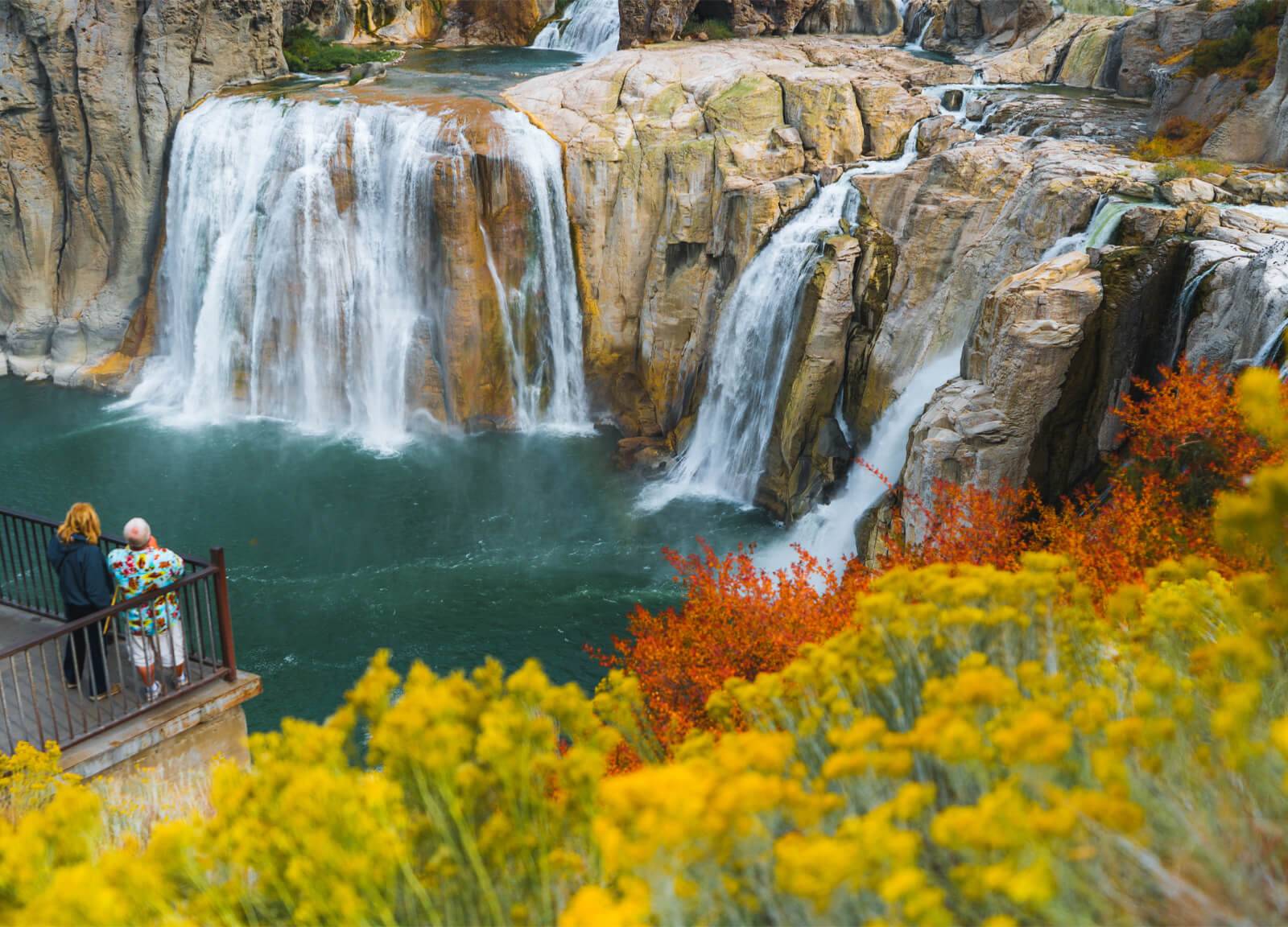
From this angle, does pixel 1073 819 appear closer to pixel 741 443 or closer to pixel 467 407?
pixel 741 443

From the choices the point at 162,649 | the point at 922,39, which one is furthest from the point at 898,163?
the point at 162,649

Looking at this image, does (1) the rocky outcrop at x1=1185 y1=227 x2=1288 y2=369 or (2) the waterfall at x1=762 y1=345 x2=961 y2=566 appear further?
(2) the waterfall at x1=762 y1=345 x2=961 y2=566

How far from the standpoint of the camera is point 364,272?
26047mm

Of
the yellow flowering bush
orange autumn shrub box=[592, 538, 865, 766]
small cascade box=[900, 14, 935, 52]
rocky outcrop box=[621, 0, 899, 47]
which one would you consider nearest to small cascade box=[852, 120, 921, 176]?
orange autumn shrub box=[592, 538, 865, 766]

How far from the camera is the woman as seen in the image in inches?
358

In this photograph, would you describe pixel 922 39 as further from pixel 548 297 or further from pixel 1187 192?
pixel 1187 192

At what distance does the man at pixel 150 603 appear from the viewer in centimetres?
904

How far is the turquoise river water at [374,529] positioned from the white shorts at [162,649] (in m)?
5.88

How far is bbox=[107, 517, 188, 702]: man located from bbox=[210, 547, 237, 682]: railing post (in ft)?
0.97

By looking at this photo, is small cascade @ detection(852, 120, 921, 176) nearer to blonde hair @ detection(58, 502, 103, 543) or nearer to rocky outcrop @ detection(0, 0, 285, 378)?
blonde hair @ detection(58, 502, 103, 543)

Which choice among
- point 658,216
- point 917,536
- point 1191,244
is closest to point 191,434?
point 658,216

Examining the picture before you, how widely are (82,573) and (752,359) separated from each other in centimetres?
1516

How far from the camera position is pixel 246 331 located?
2666 centimetres

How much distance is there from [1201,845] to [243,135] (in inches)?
1079
